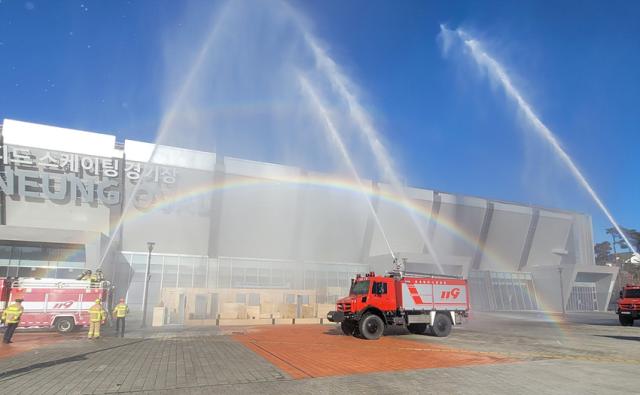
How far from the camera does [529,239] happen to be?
195 ft

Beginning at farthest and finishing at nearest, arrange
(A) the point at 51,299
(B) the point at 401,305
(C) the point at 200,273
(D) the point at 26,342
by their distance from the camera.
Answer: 1. (C) the point at 200,273
2. (A) the point at 51,299
3. (B) the point at 401,305
4. (D) the point at 26,342

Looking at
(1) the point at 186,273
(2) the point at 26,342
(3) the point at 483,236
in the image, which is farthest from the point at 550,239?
(2) the point at 26,342

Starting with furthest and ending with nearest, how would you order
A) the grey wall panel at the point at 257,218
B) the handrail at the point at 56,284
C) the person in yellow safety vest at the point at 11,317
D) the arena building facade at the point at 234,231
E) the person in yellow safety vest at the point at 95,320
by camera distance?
the grey wall panel at the point at 257,218 → the arena building facade at the point at 234,231 → the handrail at the point at 56,284 → the person in yellow safety vest at the point at 95,320 → the person in yellow safety vest at the point at 11,317

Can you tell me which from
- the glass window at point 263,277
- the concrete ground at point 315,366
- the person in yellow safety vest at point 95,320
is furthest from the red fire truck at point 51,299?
the glass window at point 263,277

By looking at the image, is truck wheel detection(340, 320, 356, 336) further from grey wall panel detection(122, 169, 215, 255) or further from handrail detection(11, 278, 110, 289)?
grey wall panel detection(122, 169, 215, 255)

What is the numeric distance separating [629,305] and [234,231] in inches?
1378

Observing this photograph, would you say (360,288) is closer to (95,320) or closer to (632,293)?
(95,320)

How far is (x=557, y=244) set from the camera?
6219cm

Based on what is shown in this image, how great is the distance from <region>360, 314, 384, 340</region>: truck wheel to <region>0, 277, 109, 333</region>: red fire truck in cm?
1433

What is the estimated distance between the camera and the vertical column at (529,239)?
58531 mm

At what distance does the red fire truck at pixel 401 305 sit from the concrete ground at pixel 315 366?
49.9 inches

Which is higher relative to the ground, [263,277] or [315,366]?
[263,277]

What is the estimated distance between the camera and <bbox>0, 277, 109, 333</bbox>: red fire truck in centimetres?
1923

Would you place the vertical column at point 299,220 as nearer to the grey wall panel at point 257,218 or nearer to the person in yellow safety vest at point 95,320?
the grey wall panel at point 257,218
